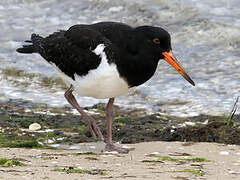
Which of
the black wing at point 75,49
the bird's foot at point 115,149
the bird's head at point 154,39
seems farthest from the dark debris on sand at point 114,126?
the bird's head at point 154,39

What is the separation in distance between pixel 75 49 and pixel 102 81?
70 cm

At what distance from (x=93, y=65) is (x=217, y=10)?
839 centimetres

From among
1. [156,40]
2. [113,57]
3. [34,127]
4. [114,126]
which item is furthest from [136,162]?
[34,127]

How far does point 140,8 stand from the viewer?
15250mm

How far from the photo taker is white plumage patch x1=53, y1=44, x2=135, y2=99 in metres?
6.25

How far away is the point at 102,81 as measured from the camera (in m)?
6.30

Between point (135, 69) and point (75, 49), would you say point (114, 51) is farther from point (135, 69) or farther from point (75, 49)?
point (75, 49)

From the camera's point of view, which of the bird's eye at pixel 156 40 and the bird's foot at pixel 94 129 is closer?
the bird's eye at pixel 156 40

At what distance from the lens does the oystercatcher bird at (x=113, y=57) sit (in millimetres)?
6293

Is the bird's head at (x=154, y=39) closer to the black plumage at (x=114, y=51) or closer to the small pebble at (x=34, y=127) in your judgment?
the black plumage at (x=114, y=51)

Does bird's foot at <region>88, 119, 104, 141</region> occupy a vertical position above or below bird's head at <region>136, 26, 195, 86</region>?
below

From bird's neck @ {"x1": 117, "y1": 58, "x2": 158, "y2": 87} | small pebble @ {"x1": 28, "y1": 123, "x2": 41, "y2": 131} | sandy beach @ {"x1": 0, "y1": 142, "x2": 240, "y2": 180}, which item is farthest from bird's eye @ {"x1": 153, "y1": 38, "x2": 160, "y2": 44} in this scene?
small pebble @ {"x1": 28, "y1": 123, "x2": 41, "y2": 131}

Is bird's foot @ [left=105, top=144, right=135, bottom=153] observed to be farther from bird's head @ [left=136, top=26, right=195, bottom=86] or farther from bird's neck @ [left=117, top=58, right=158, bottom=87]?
bird's head @ [left=136, top=26, right=195, bottom=86]

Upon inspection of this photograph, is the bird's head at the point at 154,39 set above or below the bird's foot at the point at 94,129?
above
